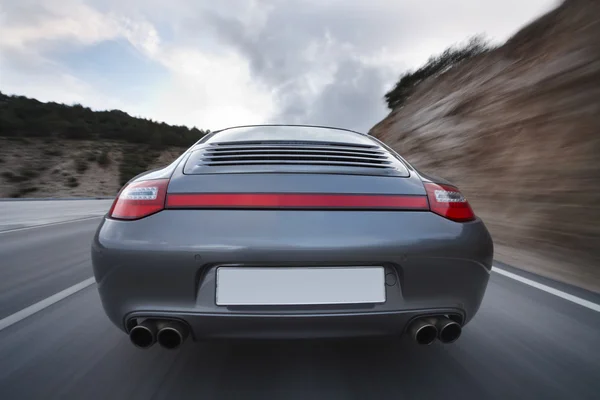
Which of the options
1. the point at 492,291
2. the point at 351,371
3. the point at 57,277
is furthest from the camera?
the point at 57,277

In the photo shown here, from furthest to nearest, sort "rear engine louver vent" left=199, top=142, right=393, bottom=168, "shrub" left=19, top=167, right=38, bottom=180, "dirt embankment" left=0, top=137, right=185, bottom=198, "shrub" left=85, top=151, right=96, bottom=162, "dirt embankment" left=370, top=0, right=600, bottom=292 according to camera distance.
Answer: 1. "shrub" left=85, top=151, right=96, bottom=162
2. "shrub" left=19, top=167, right=38, bottom=180
3. "dirt embankment" left=0, top=137, right=185, bottom=198
4. "dirt embankment" left=370, top=0, right=600, bottom=292
5. "rear engine louver vent" left=199, top=142, right=393, bottom=168

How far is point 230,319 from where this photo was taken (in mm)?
1675

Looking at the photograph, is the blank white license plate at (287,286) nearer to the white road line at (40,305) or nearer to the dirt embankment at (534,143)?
the white road line at (40,305)

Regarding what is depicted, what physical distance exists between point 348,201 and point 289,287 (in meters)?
0.44

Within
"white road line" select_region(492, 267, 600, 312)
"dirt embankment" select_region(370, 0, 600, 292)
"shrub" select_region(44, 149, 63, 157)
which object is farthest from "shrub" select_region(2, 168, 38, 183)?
"white road line" select_region(492, 267, 600, 312)

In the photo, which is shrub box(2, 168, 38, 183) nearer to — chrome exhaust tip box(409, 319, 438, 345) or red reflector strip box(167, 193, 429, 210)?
red reflector strip box(167, 193, 429, 210)

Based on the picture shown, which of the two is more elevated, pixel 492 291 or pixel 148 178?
pixel 148 178

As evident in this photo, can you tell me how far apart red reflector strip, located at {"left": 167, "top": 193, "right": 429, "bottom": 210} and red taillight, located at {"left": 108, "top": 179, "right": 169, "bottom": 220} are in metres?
0.06

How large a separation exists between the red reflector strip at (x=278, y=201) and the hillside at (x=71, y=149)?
84.5 feet

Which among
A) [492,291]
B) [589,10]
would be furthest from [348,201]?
[589,10]

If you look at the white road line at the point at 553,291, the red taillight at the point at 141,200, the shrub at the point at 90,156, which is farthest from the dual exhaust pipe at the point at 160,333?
the shrub at the point at 90,156

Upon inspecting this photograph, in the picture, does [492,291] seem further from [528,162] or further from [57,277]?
[528,162]

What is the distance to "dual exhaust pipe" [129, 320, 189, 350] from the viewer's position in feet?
5.67

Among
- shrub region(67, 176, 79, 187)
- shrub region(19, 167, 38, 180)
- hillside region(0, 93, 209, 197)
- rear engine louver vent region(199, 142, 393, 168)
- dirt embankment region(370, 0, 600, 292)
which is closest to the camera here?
rear engine louver vent region(199, 142, 393, 168)
